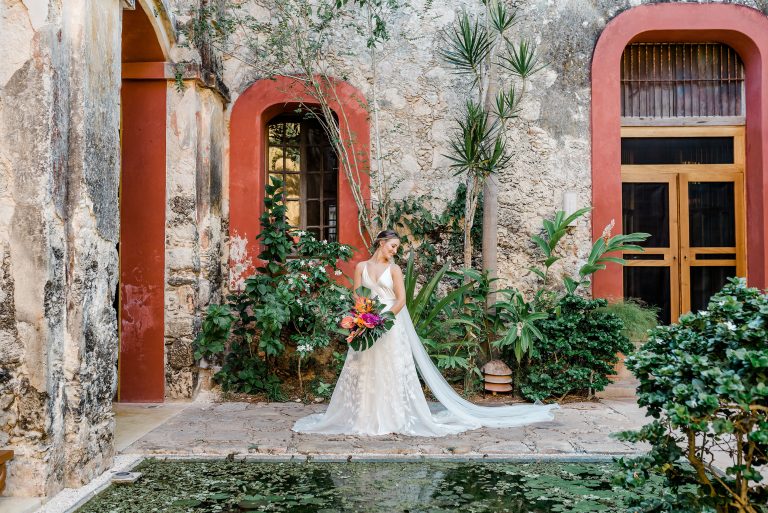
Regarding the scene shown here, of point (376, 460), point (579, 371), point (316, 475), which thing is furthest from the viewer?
point (579, 371)

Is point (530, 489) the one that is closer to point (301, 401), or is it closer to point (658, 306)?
point (301, 401)

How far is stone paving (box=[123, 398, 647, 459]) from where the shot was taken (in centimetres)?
454

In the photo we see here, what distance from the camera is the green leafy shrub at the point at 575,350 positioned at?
6305 millimetres

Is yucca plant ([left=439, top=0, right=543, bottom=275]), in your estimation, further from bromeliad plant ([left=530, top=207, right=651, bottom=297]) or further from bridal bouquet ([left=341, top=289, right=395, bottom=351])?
bridal bouquet ([left=341, top=289, right=395, bottom=351])

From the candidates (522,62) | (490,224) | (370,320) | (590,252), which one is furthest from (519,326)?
(522,62)

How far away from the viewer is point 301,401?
6422mm

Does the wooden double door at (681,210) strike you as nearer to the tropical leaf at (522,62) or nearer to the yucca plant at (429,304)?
the tropical leaf at (522,62)

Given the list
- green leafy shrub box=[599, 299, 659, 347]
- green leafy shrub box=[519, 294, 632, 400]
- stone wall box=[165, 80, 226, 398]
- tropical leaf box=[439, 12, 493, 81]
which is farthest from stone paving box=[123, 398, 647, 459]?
tropical leaf box=[439, 12, 493, 81]

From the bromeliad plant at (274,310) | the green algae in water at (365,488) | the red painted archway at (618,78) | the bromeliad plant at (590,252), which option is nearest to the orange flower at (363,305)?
the bromeliad plant at (274,310)

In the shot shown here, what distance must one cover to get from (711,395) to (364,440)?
3112 millimetres

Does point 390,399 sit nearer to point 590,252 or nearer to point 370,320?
point 370,320

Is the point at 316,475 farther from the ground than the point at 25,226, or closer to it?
closer to it

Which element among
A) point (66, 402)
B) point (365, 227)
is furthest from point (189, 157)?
point (66, 402)

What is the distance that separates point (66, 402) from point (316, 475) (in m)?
1.59
